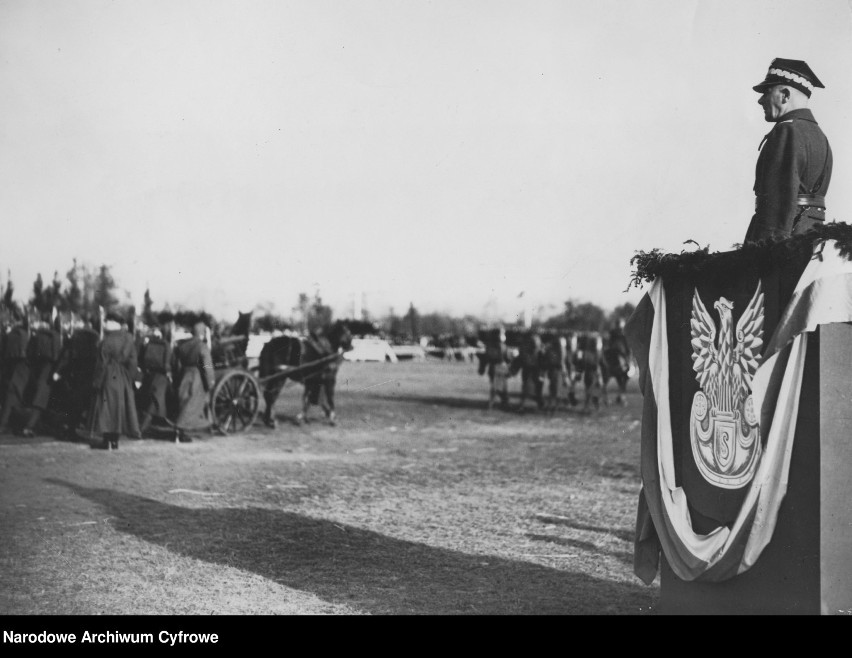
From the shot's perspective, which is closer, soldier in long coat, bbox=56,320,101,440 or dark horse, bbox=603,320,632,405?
soldier in long coat, bbox=56,320,101,440

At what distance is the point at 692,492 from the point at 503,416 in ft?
47.5

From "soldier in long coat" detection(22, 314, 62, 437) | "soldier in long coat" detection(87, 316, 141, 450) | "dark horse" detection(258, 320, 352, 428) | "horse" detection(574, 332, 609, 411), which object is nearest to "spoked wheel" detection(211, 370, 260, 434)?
"dark horse" detection(258, 320, 352, 428)

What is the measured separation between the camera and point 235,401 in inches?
573

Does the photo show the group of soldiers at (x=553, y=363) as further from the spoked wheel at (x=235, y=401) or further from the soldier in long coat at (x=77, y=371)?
the soldier in long coat at (x=77, y=371)

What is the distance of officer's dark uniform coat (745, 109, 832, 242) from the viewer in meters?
3.82

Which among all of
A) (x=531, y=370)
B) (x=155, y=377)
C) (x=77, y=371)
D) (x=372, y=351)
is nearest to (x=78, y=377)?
(x=77, y=371)

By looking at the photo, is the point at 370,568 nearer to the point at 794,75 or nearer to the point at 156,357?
the point at 794,75

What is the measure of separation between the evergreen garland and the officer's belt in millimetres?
370

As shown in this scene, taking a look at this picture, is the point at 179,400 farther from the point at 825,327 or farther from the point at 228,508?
the point at 825,327

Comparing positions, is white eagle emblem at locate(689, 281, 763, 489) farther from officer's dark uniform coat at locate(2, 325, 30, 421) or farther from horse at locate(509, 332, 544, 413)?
horse at locate(509, 332, 544, 413)

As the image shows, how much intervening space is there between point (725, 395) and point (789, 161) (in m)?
1.11

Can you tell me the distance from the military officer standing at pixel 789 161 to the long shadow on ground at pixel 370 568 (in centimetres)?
221

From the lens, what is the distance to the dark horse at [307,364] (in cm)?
1606

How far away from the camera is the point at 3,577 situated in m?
5.18
